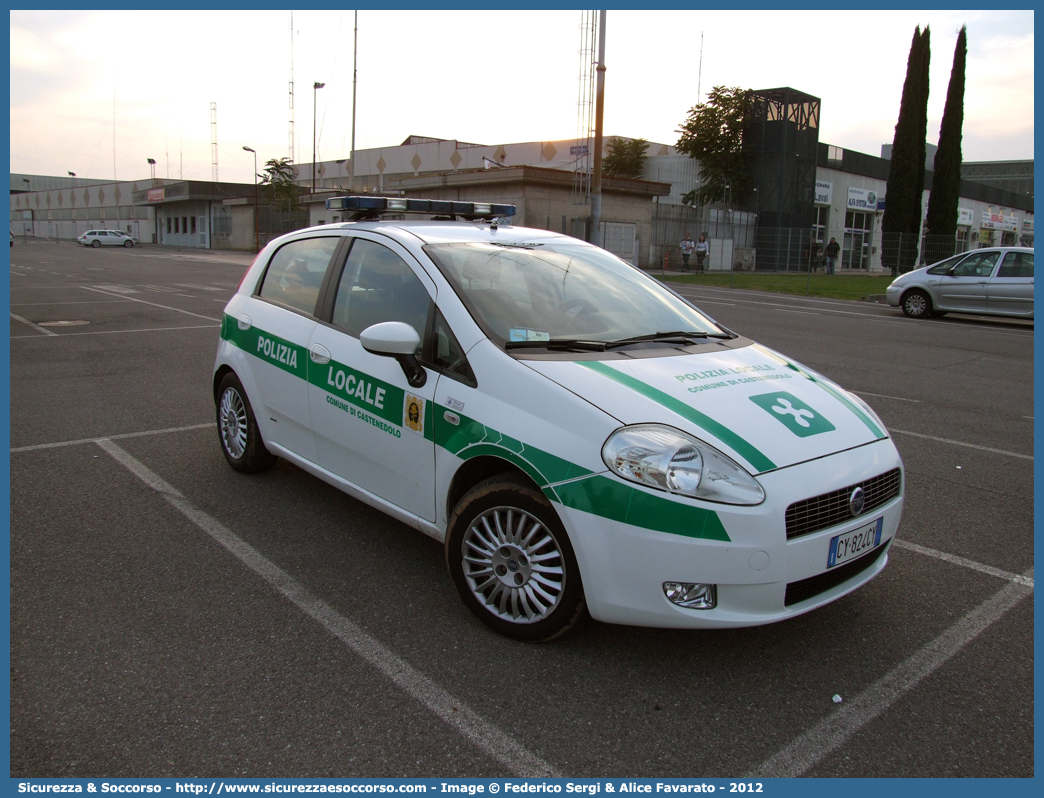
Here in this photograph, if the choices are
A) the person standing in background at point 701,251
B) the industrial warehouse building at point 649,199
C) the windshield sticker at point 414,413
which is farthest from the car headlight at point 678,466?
the person standing in background at point 701,251

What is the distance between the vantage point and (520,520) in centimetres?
315

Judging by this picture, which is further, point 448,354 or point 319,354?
point 319,354

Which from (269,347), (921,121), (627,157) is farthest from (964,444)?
(627,157)

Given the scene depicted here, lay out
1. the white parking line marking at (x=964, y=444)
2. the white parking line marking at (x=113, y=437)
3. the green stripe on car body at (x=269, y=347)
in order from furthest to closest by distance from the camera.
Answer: the white parking line marking at (x=964, y=444), the white parking line marking at (x=113, y=437), the green stripe on car body at (x=269, y=347)

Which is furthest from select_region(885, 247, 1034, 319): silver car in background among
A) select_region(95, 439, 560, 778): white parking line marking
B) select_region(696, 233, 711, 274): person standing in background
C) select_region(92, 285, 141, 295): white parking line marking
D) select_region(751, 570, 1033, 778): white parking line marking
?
select_region(92, 285, 141, 295): white parking line marking

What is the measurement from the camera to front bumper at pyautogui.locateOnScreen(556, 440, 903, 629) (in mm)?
2777

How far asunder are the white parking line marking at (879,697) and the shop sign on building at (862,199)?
4877 cm

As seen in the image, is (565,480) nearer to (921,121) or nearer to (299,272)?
(299,272)

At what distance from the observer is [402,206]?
473 cm

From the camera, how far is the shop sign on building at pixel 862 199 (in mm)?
47562

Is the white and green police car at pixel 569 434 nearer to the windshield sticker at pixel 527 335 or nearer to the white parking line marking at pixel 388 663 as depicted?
the windshield sticker at pixel 527 335

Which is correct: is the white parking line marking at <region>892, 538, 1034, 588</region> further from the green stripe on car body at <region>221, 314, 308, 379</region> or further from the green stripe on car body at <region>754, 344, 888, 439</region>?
the green stripe on car body at <region>221, 314, 308, 379</region>

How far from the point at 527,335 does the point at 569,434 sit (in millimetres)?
702
